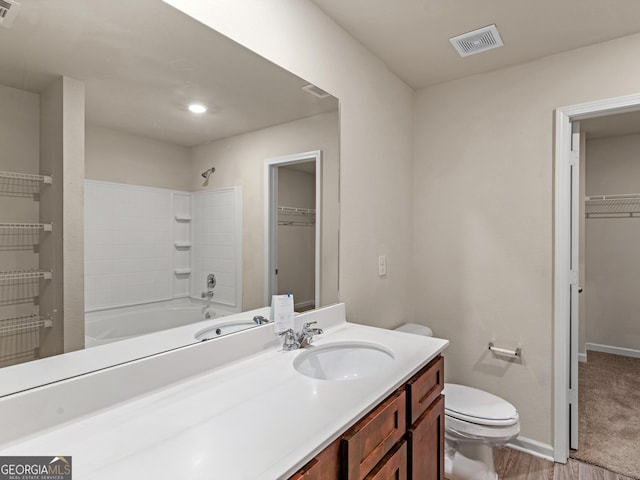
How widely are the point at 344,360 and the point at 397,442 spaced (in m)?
0.44

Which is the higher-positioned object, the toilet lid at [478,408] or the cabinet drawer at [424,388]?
the cabinet drawer at [424,388]

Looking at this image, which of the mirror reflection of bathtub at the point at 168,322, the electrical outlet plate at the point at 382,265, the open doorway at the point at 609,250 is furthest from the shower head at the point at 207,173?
the open doorway at the point at 609,250

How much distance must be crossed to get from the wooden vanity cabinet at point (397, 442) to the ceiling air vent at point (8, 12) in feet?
3.99

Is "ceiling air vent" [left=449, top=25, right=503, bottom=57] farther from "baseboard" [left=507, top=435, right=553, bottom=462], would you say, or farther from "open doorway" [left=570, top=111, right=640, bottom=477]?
"baseboard" [left=507, top=435, right=553, bottom=462]

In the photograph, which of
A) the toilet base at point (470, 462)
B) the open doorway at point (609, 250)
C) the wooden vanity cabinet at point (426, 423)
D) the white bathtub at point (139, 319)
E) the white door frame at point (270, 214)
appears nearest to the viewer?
the white bathtub at point (139, 319)

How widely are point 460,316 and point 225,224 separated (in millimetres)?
1850

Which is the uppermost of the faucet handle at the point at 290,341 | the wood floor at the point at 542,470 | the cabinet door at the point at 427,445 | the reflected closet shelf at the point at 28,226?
the reflected closet shelf at the point at 28,226

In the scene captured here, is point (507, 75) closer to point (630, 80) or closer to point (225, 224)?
point (630, 80)

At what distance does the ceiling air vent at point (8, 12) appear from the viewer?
0.84m

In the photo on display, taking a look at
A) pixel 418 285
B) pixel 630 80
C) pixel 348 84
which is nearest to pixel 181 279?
pixel 348 84

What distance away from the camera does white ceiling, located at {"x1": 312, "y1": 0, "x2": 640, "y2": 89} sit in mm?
1728

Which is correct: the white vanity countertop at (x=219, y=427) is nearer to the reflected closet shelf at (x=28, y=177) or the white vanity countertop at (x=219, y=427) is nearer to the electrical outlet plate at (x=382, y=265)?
the reflected closet shelf at (x=28, y=177)

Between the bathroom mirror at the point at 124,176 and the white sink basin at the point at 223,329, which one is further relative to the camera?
the white sink basin at the point at 223,329

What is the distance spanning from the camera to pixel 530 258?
2.26m
